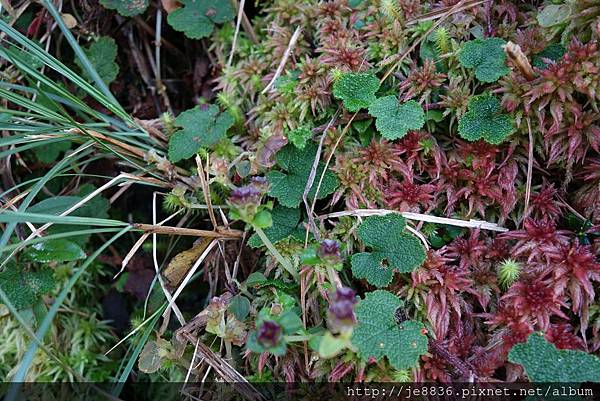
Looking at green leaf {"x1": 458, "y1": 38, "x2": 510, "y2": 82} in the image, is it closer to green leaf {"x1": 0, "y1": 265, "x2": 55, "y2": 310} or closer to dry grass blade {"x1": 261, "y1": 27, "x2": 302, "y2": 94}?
dry grass blade {"x1": 261, "y1": 27, "x2": 302, "y2": 94}

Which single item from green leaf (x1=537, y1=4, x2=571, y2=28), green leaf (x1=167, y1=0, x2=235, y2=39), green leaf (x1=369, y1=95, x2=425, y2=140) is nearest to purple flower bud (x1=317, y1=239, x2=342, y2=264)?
green leaf (x1=369, y1=95, x2=425, y2=140)

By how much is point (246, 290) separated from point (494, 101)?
895mm

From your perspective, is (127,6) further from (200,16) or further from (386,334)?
(386,334)

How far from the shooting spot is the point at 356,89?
4.87 ft

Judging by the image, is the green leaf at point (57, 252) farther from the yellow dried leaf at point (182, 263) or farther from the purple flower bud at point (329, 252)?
the purple flower bud at point (329, 252)

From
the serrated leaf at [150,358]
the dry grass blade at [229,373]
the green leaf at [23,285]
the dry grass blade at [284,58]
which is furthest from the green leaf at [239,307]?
the dry grass blade at [284,58]

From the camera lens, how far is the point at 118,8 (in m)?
1.80

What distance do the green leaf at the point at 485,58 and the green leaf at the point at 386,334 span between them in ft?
A: 2.24

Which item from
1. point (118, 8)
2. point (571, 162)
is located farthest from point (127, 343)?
point (571, 162)

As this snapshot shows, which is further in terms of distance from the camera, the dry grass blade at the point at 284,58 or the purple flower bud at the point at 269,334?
the dry grass blade at the point at 284,58

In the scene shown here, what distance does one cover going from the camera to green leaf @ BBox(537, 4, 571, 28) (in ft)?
4.43

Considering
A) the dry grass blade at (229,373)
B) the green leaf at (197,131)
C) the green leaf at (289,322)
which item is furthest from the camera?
the green leaf at (197,131)

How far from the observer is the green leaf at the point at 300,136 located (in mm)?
1527

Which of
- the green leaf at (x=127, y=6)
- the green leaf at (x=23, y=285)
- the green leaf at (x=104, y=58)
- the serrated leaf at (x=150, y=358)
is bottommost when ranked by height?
the serrated leaf at (x=150, y=358)
